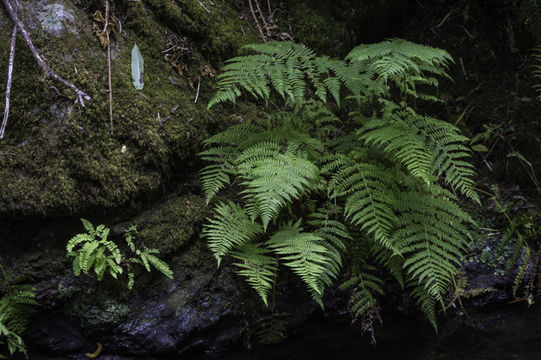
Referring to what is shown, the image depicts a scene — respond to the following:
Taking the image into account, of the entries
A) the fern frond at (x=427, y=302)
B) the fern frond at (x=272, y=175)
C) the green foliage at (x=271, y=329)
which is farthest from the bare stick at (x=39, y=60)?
the fern frond at (x=427, y=302)

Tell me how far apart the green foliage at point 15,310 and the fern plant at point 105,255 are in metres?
0.36

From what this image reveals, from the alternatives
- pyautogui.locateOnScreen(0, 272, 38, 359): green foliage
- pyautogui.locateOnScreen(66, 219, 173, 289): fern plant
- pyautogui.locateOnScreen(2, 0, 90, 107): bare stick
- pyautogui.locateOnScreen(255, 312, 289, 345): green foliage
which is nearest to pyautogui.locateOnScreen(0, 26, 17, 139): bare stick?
pyautogui.locateOnScreen(2, 0, 90, 107): bare stick

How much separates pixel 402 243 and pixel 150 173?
190cm

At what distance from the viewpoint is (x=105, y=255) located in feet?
9.12

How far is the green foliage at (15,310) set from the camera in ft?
8.61

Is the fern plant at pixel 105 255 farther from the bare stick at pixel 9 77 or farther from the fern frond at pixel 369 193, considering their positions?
the fern frond at pixel 369 193

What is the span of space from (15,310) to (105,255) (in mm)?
654

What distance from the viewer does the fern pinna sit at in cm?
277

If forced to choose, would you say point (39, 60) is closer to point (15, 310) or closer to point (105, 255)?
point (105, 255)

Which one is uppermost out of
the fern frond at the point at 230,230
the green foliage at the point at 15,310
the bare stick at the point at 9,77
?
the bare stick at the point at 9,77

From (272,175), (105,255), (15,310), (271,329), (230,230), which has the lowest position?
(271,329)

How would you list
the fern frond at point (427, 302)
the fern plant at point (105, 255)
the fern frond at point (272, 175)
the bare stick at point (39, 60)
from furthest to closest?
1. the fern frond at point (427, 302)
2. the bare stick at point (39, 60)
3. the fern plant at point (105, 255)
4. the fern frond at point (272, 175)

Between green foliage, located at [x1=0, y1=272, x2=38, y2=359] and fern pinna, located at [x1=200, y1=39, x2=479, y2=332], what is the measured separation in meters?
1.26

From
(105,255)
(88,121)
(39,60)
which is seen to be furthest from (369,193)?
(39,60)
